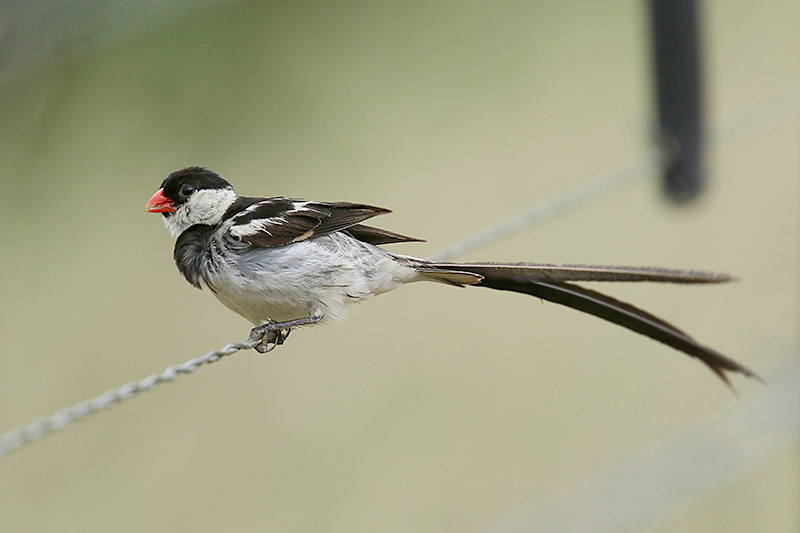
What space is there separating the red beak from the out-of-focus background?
472 millimetres

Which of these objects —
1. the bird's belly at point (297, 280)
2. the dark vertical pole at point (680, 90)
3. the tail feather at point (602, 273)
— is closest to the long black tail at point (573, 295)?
the tail feather at point (602, 273)

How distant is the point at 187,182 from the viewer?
1287 mm

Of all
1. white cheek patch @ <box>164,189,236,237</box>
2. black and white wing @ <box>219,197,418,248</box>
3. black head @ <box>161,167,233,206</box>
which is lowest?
black and white wing @ <box>219,197,418,248</box>

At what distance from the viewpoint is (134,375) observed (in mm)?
3402

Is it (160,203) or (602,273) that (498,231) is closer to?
(602,273)

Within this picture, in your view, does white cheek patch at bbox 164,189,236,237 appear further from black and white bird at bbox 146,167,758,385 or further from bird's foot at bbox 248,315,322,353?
bird's foot at bbox 248,315,322,353

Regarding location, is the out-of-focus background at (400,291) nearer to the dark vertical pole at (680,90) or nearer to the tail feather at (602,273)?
the dark vertical pole at (680,90)

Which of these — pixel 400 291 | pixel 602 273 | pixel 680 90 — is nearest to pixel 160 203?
pixel 602 273

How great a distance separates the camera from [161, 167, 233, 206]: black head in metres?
1.27

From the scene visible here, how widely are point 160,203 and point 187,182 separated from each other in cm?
5

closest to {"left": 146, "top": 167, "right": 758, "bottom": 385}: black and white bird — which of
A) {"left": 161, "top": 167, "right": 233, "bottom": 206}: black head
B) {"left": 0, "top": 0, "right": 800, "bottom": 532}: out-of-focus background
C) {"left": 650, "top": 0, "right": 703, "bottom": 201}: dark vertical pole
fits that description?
{"left": 161, "top": 167, "right": 233, "bottom": 206}: black head

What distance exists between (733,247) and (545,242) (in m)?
1.39

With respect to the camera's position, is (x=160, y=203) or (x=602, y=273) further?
(x=602, y=273)

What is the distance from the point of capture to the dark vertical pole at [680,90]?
2.85 meters
